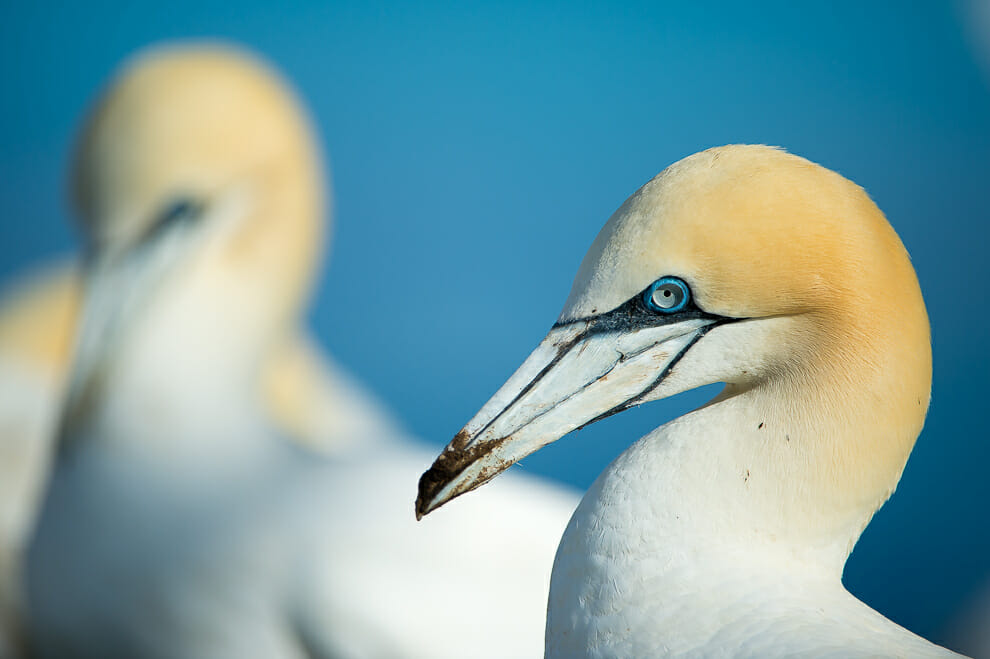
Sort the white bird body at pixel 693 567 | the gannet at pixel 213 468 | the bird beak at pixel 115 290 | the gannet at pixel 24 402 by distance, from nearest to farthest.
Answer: the white bird body at pixel 693 567 < the gannet at pixel 213 468 < the bird beak at pixel 115 290 < the gannet at pixel 24 402

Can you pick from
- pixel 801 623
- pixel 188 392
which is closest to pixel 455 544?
pixel 188 392

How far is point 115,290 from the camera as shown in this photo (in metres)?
2.66

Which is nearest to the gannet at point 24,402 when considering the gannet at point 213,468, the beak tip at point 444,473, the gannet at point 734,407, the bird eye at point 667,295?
the gannet at point 213,468

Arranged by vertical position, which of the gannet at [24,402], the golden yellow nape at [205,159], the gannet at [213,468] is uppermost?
the golden yellow nape at [205,159]

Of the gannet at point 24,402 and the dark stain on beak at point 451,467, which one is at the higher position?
the dark stain on beak at point 451,467

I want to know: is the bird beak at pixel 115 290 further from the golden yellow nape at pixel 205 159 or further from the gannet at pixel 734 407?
the gannet at pixel 734 407

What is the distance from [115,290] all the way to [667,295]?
1719 mm

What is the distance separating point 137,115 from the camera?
2.69 meters

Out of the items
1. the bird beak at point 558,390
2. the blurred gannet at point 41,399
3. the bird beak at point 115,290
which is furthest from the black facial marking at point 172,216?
the bird beak at point 558,390

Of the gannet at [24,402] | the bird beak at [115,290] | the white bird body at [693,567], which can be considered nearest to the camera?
the white bird body at [693,567]

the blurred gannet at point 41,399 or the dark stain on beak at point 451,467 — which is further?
the blurred gannet at point 41,399

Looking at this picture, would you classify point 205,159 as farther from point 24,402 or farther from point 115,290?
point 24,402

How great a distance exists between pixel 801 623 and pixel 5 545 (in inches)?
126

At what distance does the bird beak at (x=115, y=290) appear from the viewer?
2.66 meters
